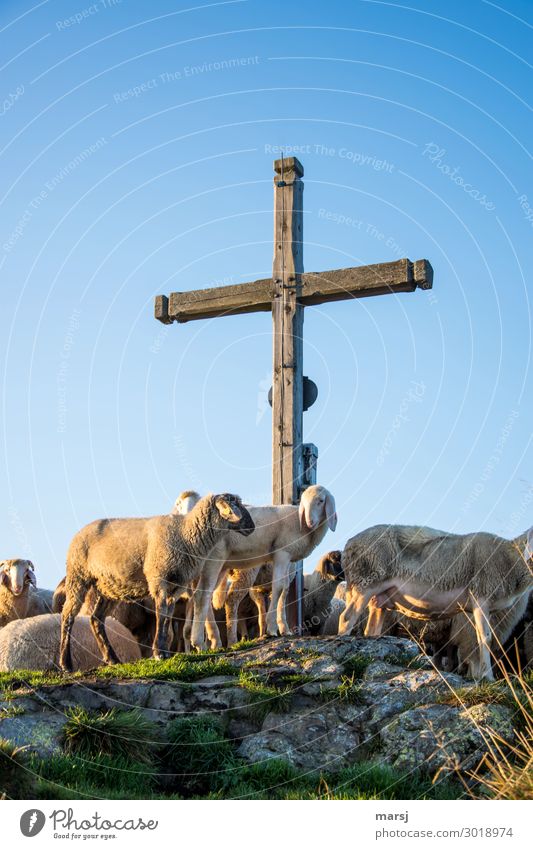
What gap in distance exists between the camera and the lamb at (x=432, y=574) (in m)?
12.4

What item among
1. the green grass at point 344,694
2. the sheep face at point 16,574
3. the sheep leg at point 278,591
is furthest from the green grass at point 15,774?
the sheep face at point 16,574

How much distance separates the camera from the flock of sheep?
12.3 metres

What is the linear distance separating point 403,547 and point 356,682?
286 centimetres

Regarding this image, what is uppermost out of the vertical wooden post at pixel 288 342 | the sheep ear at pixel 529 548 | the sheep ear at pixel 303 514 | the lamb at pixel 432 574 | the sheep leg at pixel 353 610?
the vertical wooden post at pixel 288 342

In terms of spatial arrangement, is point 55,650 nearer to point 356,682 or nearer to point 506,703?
point 356,682

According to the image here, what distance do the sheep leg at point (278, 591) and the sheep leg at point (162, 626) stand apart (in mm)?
1371

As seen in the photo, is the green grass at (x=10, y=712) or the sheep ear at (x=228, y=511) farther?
the sheep ear at (x=228, y=511)

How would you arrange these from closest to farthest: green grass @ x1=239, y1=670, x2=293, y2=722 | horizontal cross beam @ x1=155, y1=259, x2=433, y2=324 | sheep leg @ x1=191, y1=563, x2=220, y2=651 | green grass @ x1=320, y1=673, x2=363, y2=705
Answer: green grass @ x1=239, y1=670, x2=293, y2=722, green grass @ x1=320, y1=673, x2=363, y2=705, sheep leg @ x1=191, y1=563, x2=220, y2=651, horizontal cross beam @ x1=155, y1=259, x2=433, y2=324

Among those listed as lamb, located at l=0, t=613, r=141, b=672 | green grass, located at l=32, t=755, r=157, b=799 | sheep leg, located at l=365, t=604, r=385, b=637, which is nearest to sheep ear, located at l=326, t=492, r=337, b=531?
sheep leg, located at l=365, t=604, r=385, b=637

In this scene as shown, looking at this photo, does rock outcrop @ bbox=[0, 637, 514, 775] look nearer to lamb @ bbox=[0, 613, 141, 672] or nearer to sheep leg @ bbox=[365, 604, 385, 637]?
sheep leg @ bbox=[365, 604, 385, 637]

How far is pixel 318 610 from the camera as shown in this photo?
51.5 ft

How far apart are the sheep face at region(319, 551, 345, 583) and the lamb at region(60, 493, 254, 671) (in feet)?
7.99

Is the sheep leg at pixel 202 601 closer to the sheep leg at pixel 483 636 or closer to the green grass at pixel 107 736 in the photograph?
the green grass at pixel 107 736

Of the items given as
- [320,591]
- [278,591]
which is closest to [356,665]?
[278,591]
